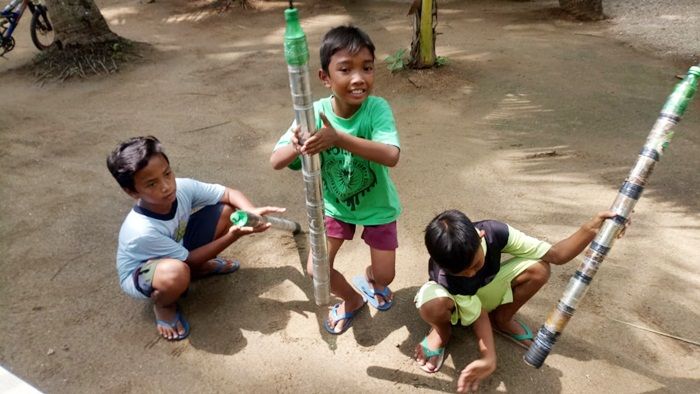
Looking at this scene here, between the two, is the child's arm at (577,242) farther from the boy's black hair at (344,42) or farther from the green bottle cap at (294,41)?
the green bottle cap at (294,41)

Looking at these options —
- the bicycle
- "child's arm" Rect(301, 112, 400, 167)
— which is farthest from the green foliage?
the bicycle

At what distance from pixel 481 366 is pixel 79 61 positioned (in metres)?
5.84

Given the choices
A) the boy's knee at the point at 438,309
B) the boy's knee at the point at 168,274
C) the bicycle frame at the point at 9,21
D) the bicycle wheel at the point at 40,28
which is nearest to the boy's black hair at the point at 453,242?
the boy's knee at the point at 438,309

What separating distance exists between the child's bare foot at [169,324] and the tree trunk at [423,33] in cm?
374

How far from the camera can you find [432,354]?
6.71ft

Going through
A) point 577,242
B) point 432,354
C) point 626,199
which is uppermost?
point 626,199

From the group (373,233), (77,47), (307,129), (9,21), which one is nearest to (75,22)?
(77,47)

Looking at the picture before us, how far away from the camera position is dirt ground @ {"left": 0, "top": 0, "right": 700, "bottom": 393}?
2084 mm

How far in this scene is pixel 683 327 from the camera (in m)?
2.17

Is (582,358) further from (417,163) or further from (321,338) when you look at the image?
(417,163)

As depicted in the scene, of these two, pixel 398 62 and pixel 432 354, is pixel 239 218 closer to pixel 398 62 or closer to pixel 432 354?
pixel 432 354

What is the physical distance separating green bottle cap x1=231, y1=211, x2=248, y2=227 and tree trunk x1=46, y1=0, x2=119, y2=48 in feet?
17.2

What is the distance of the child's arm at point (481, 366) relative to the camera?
72.8 inches

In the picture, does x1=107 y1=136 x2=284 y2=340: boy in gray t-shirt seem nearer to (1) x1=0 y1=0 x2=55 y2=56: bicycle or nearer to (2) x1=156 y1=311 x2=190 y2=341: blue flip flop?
(2) x1=156 y1=311 x2=190 y2=341: blue flip flop
